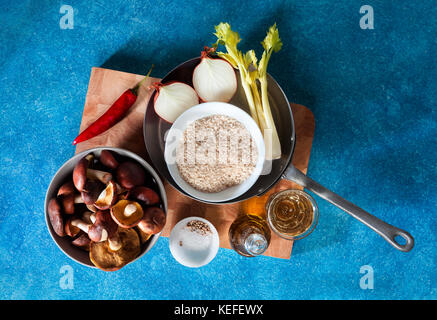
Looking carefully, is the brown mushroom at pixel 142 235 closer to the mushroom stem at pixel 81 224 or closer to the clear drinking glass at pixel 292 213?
the mushroom stem at pixel 81 224

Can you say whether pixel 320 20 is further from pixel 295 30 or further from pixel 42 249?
pixel 42 249

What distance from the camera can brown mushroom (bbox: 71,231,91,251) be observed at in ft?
3.28

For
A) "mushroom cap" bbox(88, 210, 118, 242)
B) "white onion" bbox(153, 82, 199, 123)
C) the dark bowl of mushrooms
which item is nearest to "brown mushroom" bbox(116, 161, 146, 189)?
the dark bowl of mushrooms

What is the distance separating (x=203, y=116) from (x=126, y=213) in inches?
15.7

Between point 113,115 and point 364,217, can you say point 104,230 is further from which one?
point 364,217

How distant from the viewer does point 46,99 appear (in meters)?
1.36

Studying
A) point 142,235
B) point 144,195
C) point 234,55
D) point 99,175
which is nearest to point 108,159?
point 99,175

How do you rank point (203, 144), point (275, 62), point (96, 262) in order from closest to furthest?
point (96, 262) → point (203, 144) → point (275, 62)

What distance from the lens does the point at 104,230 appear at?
91 cm

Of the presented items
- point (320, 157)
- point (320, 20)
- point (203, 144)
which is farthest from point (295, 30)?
point (203, 144)

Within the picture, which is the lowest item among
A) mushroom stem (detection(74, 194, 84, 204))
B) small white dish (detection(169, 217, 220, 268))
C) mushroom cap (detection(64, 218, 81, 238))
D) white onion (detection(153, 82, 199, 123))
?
small white dish (detection(169, 217, 220, 268))

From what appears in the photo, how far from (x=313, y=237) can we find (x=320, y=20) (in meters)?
0.92

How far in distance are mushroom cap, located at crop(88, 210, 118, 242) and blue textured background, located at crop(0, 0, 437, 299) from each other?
17.5 inches

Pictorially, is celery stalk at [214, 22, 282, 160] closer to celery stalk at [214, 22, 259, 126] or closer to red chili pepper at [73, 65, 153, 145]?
celery stalk at [214, 22, 259, 126]
